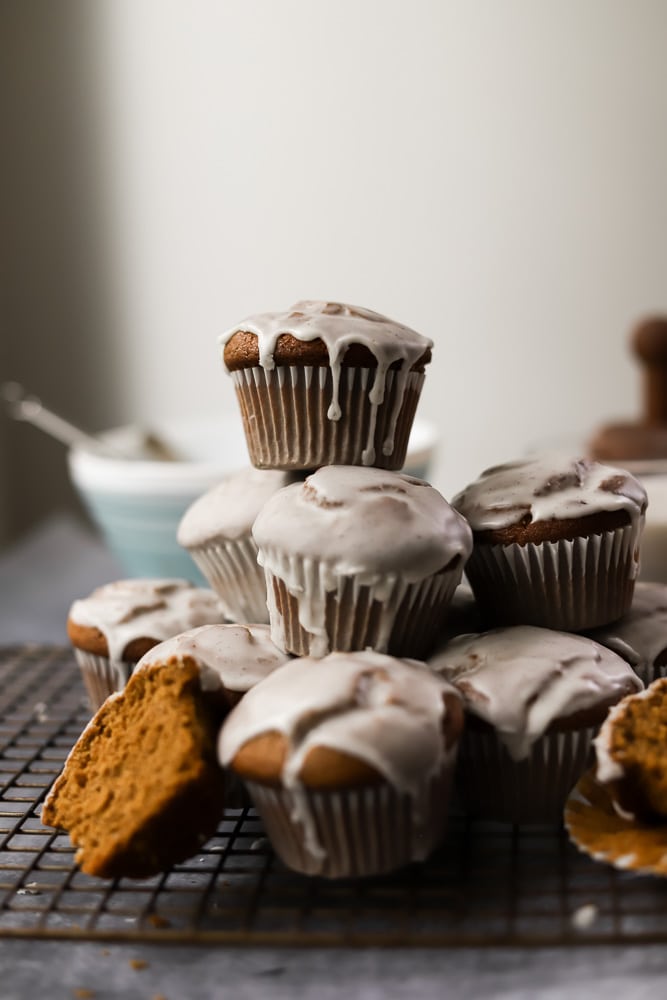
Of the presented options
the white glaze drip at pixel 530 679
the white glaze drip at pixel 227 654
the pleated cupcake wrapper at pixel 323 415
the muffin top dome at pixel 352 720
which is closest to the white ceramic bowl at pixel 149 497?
the pleated cupcake wrapper at pixel 323 415

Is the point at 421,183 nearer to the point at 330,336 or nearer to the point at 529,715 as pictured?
the point at 330,336

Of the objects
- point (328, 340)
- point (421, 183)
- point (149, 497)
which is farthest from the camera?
point (421, 183)

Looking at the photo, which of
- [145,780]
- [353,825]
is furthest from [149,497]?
[353,825]

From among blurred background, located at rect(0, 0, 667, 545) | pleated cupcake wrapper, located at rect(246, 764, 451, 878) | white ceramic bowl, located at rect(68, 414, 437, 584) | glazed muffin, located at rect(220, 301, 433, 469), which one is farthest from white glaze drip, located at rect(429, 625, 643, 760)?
blurred background, located at rect(0, 0, 667, 545)

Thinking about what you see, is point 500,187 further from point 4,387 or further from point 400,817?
point 400,817

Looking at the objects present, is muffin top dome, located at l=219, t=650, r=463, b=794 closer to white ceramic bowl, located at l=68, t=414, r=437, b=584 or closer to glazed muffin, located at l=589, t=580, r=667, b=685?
glazed muffin, located at l=589, t=580, r=667, b=685

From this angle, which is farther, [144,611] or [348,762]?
[144,611]

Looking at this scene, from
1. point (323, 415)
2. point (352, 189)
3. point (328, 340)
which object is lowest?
point (323, 415)
